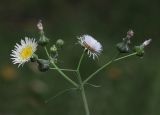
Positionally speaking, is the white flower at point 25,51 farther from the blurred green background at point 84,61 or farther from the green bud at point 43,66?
the blurred green background at point 84,61

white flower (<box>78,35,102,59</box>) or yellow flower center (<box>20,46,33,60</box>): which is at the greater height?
yellow flower center (<box>20,46,33,60</box>)

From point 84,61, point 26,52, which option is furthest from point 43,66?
point 84,61

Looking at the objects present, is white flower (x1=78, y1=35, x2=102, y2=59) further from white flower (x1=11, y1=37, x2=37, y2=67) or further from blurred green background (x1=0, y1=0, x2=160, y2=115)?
blurred green background (x1=0, y1=0, x2=160, y2=115)

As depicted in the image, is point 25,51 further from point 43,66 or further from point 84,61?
point 84,61

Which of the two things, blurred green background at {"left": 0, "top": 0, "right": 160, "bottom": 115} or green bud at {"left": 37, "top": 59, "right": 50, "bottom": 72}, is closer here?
green bud at {"left": 37, "top": 59, "right": 50, "bottom": 72}

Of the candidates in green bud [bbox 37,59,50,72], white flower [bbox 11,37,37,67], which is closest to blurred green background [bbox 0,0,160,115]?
white flower [bbox 11,37,37,67]

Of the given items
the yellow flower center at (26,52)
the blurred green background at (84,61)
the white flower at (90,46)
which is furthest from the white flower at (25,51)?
the blurred green background at (84,61)

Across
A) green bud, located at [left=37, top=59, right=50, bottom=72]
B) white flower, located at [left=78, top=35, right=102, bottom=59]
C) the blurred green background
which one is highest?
the blurred green background
